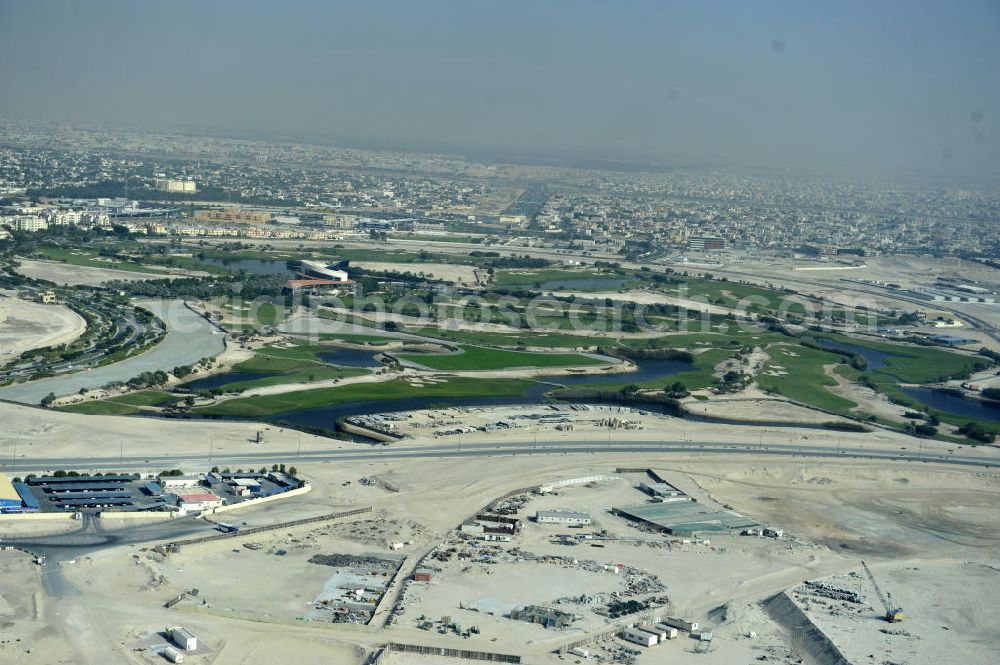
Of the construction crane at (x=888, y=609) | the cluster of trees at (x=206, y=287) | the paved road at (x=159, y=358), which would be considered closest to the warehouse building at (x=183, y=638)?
the construction crane at (x=888, y=609)

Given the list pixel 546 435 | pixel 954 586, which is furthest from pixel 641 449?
pixel 954 586

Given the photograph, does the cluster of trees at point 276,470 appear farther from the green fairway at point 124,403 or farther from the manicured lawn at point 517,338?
the manicured lawn at point 517,338

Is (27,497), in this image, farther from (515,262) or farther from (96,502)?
(515,262)

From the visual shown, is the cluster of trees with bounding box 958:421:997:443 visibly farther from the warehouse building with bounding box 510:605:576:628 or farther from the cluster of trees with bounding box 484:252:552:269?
the cluster of trees with bounding box 484:252:552:269

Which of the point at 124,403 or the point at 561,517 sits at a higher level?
the point at 124,403

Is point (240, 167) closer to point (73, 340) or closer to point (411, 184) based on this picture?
point (411, 184)

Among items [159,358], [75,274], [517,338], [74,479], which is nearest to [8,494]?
[74,479]
